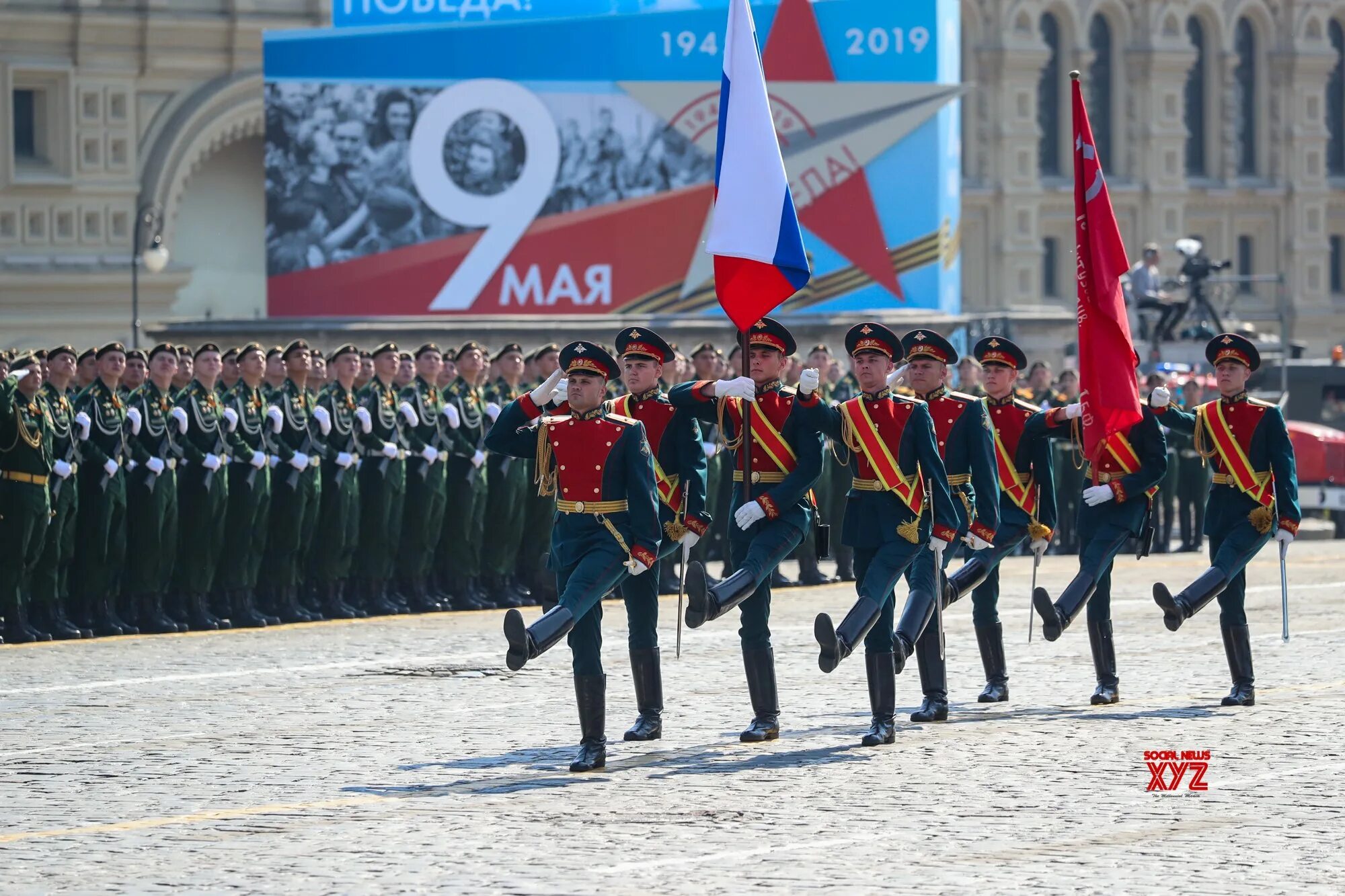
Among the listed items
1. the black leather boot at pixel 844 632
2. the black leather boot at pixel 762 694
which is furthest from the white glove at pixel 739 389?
the black leather boot at pixel 762 694

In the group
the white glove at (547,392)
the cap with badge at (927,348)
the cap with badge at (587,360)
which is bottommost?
the white glove at (547,392)

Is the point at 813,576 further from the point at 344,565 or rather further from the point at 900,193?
the point at 900,193

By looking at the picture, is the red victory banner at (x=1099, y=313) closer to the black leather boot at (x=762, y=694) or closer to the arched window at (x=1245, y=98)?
the black leather boot at (x=762, y=694)

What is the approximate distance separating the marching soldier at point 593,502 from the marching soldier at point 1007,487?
2358 millimetres

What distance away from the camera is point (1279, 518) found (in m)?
11.6

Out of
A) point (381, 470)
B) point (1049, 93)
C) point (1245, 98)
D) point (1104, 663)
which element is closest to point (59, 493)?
point (381, 470)

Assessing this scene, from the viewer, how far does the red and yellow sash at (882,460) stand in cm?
1056

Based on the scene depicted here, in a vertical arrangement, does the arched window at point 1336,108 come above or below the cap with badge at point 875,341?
above

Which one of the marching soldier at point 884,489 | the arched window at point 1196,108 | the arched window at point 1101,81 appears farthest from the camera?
the arched window at point 1196,108

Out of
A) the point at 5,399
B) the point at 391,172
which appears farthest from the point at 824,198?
the point at 5,399

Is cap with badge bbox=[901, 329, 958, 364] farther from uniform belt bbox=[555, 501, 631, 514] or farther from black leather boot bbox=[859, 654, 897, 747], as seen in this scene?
uniform belt bbox=[555, 501, 631, 514]

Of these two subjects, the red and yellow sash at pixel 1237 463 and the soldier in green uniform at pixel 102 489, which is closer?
the red and yellow sash at pixel 1237 463

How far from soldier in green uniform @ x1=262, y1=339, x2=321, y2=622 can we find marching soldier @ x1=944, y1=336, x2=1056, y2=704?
5205 mm

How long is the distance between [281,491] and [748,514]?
6.03 m
